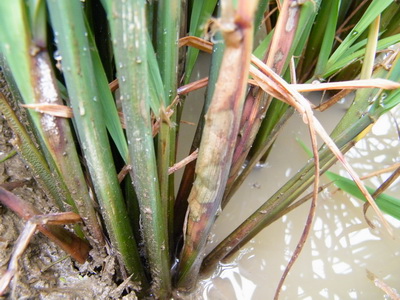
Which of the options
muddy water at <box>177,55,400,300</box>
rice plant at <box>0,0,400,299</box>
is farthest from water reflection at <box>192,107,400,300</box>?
rice plant at <box>0,0,400,299</box>

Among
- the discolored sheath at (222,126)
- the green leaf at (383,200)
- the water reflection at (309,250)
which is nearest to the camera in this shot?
the discolored sheath at (222,126)

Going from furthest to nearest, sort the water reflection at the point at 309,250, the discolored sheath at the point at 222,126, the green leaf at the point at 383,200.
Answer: the water reflection at the point at 309,250, the green leaf at the point at 383,200, the discolored sheath at the point at 222,126

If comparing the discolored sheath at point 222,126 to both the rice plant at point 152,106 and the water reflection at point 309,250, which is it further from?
the water reflection at point 309,250

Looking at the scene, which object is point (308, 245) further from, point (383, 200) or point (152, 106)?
point (152, 106)

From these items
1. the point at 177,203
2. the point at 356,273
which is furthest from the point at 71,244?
the point at 356,273

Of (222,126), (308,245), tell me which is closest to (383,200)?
(308,245)

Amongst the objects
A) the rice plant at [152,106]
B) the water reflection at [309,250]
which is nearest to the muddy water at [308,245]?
the water reflection at [309,250]

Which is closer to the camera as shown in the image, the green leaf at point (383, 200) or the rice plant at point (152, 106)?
the rice plant at point (152, 106)
